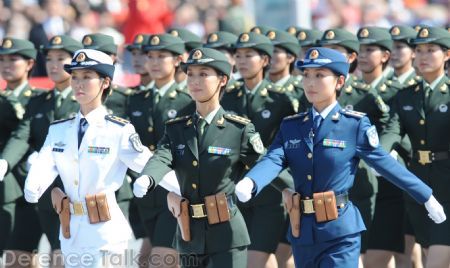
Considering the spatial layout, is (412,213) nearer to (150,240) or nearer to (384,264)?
(384,264)

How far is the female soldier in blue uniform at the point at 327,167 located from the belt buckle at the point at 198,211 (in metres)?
0.65

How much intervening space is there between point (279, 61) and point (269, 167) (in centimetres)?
382

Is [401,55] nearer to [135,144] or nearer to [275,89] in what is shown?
[275,89]

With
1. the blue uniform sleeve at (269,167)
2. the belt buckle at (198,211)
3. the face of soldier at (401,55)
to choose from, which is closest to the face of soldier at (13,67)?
the face of soldier at (401,55)

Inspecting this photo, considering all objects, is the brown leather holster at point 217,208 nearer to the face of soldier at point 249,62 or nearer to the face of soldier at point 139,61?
the face of soldier at point 249,62

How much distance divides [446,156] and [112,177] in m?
3.11

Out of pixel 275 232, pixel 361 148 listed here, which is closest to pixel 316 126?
pixel 361 148

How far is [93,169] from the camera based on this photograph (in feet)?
30.6

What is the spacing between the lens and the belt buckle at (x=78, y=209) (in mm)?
9328

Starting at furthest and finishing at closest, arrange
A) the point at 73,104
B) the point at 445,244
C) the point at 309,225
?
1. the point at 73,104
2. the point at 445,244
3. the point at 309,225

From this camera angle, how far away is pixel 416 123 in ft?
36.2

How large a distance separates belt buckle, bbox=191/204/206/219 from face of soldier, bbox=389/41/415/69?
4526 mm

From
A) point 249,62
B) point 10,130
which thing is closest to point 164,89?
point 249,62

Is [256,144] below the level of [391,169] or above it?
above
